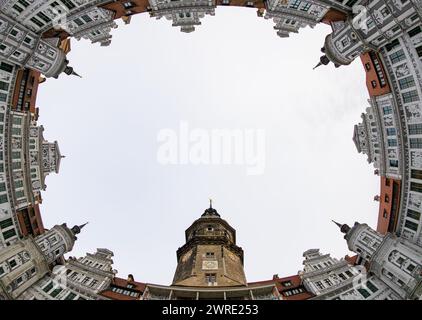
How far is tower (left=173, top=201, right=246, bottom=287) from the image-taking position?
6197 centimetres

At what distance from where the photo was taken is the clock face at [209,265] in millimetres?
66312

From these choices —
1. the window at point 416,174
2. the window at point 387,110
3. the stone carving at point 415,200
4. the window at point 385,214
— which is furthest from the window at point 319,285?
the window at point 387,110

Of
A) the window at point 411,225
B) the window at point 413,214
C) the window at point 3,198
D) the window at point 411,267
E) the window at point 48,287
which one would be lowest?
the window at point 48,287

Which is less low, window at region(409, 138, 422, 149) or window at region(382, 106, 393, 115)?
window at region(382, 106, 393, 115)

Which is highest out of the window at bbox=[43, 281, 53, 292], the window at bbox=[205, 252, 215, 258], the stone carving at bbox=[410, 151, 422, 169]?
the stone carving at bbox=[410, 151, 422, 169]

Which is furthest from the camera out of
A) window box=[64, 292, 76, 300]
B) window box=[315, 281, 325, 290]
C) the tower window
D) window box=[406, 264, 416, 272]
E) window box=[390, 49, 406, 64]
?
the tower window

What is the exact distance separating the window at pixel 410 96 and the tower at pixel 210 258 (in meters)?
41.3

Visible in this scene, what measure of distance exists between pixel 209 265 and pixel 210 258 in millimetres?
3232

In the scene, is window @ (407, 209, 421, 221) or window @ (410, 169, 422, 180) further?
window @ (407, 209, 421, 221)

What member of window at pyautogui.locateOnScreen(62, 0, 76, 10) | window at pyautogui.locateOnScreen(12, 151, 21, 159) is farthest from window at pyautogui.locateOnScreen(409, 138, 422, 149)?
window at pyautogui.locateOnScreen(12, 151, 21, 159)

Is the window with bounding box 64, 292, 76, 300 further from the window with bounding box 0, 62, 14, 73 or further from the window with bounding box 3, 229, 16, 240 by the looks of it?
the window with bounding box 0, 62, 14, 73

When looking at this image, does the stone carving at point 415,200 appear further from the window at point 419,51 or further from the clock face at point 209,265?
the clock face at point 209,265

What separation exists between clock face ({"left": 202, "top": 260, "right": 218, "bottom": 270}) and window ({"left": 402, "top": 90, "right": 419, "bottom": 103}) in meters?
45.6

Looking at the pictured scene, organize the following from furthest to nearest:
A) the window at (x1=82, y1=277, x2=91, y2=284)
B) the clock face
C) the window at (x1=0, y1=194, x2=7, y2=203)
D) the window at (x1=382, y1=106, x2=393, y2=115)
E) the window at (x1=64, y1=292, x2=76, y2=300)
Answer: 1. the clock face
2. the window at (x1=82, y1=277, x2=91, y2=284)
3. the window at (x1=64, y1=292, x2=76, y2=300)
4. the window at (x1=382, y1=106, x2=393, y2=115)
5. the window at (x1=0, y1=194, x2=7, y2=203)
